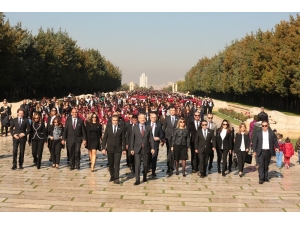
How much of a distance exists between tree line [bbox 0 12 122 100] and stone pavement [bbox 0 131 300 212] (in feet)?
118

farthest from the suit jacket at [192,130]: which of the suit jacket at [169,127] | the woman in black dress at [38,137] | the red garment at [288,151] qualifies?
the woman in black dress at [38,137]

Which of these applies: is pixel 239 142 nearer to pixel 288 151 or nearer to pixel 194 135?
pixel 194 135

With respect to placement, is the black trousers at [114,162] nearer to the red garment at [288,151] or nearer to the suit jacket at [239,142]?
the suit jacket at [239,142]

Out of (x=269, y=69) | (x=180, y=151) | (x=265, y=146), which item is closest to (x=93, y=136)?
(x=180, y=151)

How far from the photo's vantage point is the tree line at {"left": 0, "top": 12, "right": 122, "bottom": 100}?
157ft

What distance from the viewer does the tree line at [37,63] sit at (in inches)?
1882

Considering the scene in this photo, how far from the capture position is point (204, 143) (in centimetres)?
1283

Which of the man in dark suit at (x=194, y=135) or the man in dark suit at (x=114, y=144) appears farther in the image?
the man in dark suit at (x=194, y=135)

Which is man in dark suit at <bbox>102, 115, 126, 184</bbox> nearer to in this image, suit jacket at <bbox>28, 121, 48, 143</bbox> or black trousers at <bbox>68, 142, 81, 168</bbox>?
black trousers at <bbox>68, 142, 81, 168</bbox>

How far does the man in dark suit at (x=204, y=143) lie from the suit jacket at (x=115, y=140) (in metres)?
2.31

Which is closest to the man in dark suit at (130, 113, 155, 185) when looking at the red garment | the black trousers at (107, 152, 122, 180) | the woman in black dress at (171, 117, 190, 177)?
the black trousers at (107, 152, 122, 180)

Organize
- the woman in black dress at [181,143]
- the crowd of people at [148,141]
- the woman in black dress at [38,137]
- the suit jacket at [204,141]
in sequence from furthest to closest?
the woman in black dress at [38,137] → the suit jacket at [204,141] → the woman in black dress at [181,143] → the crowd of people at [148,141]
